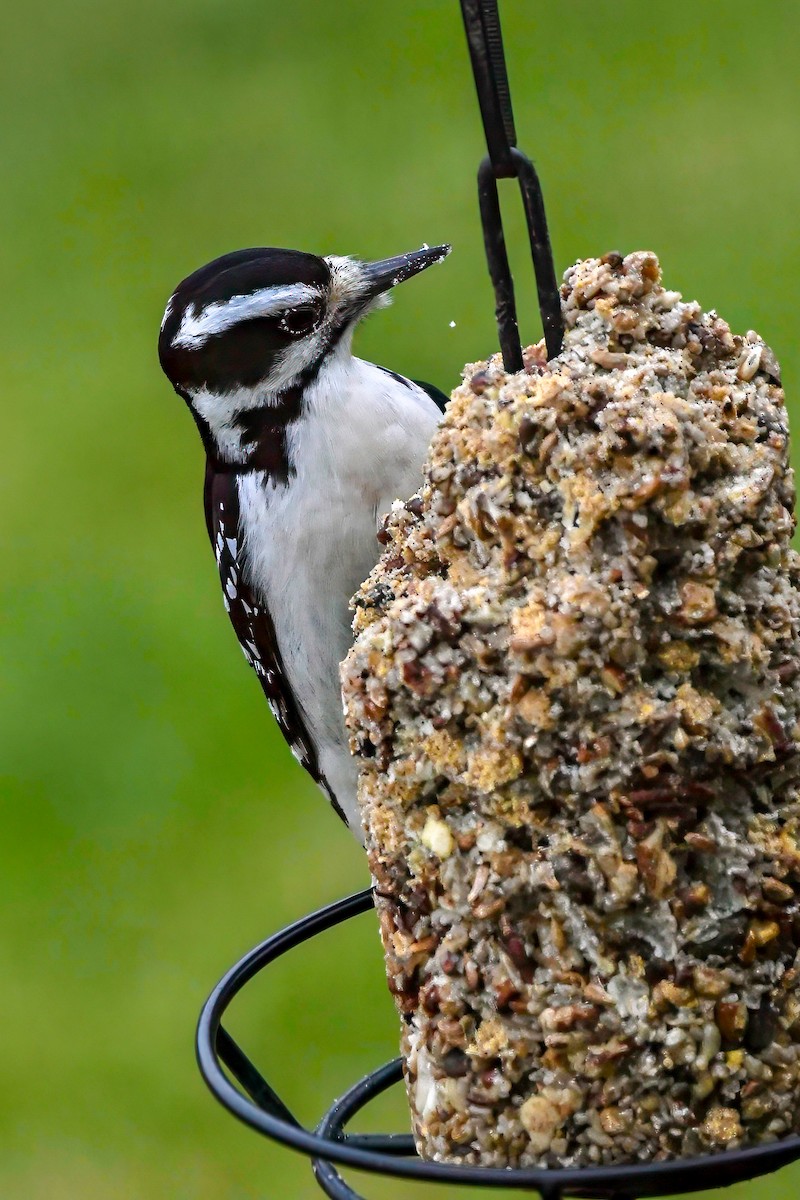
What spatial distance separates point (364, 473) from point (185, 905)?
10.1 ft

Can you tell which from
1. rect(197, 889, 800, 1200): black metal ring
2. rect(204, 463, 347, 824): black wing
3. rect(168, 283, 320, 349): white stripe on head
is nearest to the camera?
rect(197, 889, 800, 1200): black metal ring

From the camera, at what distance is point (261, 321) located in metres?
3.38

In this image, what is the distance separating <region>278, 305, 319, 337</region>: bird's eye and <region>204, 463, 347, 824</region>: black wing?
1.29ft

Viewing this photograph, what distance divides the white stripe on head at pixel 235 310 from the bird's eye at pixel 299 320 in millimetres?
20

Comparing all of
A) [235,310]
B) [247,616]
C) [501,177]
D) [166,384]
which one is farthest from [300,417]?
[166,384]

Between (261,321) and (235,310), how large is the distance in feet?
0.25

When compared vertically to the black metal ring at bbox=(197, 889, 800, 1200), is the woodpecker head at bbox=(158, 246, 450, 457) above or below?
above

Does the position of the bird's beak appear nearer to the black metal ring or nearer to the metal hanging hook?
the metal hanging hook

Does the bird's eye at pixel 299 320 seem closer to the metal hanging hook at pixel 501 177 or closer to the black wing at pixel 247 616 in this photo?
the black wing at pixel 247 616

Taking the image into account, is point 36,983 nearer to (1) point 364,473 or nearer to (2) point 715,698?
(1) point 364,473

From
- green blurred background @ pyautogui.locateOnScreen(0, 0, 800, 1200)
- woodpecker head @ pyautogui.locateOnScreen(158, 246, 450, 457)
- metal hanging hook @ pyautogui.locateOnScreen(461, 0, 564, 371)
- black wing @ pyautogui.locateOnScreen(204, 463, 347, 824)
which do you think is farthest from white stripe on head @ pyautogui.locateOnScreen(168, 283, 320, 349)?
green blurred background @ pyautogui.locateOnScreen(0, 0, 800, 1200)

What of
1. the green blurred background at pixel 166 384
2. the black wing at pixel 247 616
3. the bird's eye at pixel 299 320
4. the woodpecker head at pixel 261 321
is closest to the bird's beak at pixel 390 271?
the woodpecker head at pixel 261 321

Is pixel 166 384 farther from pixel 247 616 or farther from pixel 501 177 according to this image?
pixel 501 177

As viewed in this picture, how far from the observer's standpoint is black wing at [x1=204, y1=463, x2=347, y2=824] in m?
3.78
